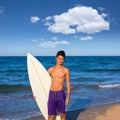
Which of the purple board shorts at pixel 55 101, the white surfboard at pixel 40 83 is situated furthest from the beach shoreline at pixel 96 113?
the purple board shorts at pixel 55 101

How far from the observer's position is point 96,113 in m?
7.08

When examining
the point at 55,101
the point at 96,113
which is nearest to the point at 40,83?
the point at 55,101

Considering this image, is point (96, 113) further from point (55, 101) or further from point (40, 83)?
point (55, 101)

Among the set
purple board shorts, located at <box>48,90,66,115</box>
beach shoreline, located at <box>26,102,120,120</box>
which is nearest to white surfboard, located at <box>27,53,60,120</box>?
purple board shorts, located at <box>48,90,66,115</box>

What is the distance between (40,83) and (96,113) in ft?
6.62

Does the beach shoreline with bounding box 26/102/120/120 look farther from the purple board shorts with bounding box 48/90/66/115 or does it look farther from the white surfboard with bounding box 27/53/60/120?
the purple board shorts with bounding box 48/90/66/115

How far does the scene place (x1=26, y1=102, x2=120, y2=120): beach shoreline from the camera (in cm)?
666

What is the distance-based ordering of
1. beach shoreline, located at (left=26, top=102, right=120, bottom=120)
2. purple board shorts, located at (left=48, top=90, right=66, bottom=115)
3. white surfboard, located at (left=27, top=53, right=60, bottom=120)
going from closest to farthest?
1. purple board shorts, located at (left=48, top=90, right=66, bottom=115)
2. white surfboard, located at (left=27, top=53, right=60, bottom=120)
3. beach shoreline, located at (left=26, top=102, right=120, bottom=120)

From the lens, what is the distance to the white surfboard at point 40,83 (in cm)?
559

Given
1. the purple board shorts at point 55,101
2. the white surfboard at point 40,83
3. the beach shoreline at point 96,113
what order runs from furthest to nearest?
the beach shoreline at point 96,113
the white surfboard at point 40,83
the purple board shorts at point 55,101

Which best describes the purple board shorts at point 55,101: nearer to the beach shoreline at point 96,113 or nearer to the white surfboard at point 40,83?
the white surfboard at point 40,83

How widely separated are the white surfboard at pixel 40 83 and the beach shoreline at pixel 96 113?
117 cm

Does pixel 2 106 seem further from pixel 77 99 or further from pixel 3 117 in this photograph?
pixel 77 99

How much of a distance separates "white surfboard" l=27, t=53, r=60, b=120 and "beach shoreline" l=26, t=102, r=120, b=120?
3.82 feet
